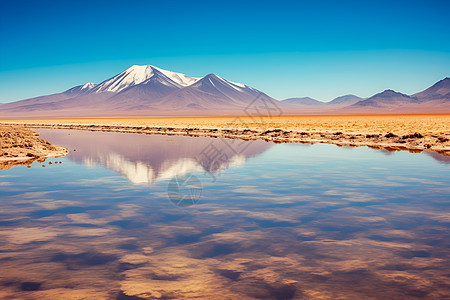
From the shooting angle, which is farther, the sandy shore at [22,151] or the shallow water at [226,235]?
the sandy shore at [22,151]

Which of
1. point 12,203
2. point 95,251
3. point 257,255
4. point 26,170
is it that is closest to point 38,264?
point 95,251

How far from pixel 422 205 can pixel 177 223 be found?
5.18 meters

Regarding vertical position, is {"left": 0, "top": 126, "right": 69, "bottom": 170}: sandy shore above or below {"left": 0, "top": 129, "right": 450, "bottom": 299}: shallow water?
above

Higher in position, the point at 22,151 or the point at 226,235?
the point at 22,151

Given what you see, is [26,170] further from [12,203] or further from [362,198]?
[362,198]

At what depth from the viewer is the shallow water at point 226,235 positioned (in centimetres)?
451

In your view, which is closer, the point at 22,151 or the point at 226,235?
the point at 226,235

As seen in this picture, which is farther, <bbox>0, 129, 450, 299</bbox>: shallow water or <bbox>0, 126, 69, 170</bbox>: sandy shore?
<bbox>0, 126, 69, 170</bbox>: sandy shore

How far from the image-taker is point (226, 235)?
6.28 metres

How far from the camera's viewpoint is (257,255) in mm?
5410

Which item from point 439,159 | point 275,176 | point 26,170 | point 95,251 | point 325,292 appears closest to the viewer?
point 325,292

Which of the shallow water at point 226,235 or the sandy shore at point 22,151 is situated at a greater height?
the sandy shore at point 22,151

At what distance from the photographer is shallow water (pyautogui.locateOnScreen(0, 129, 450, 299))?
4.51 m

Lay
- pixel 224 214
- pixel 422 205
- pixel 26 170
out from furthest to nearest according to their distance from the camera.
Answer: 1. pixel 26 170
2. pixel 422 205
3. pixel 224 214
